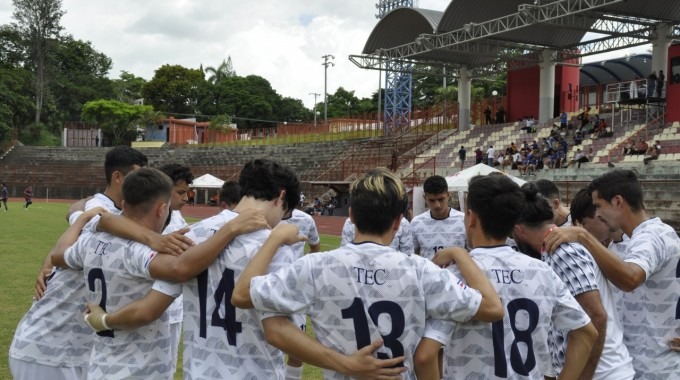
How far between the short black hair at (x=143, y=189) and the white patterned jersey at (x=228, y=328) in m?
0.48

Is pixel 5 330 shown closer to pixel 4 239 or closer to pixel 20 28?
pixel 4 239

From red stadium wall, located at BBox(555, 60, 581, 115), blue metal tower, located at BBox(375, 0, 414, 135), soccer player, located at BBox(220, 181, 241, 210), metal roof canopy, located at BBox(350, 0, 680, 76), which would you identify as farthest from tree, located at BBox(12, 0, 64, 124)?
soccer player, located at BBox(220, 181, 241, 210)

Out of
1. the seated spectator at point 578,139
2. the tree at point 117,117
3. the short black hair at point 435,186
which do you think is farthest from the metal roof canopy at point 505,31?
the tree at point 117,117

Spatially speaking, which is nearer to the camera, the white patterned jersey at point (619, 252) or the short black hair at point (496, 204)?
the short black hair at point (496, 204)

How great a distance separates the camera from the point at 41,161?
60438 mm

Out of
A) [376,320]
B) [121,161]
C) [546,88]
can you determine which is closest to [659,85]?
[546,88]

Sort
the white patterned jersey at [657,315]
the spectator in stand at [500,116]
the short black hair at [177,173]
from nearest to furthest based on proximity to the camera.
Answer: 1. the white patterned jersey at [657,315]
2. the short black hair at [177,173]
3. the spectator in stand at [500,116]

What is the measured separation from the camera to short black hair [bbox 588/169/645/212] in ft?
13.0

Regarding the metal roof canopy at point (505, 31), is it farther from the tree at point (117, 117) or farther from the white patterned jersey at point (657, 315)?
the tree at point (117, 117)

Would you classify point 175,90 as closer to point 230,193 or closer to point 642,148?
point 642,148

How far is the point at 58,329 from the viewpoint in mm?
4074

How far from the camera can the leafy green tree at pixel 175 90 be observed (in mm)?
85375

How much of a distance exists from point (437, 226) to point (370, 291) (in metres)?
4.18

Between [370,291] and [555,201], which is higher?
[555,201]
